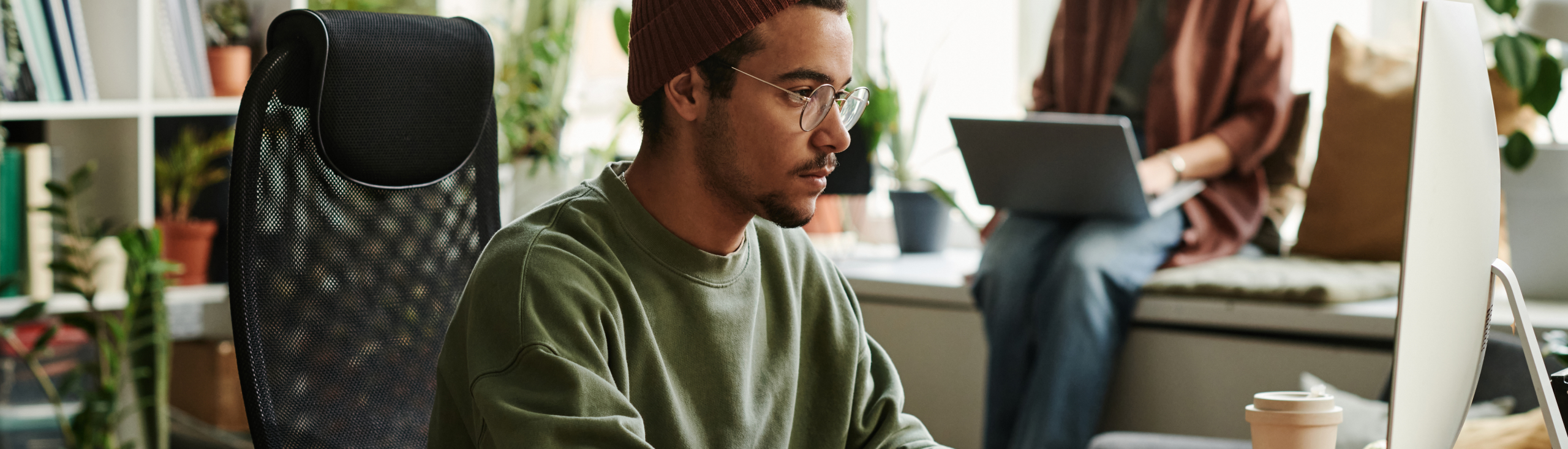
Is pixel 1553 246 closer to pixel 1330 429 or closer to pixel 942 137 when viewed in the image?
pixel 942 137

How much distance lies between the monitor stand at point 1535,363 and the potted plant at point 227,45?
7.22 feet

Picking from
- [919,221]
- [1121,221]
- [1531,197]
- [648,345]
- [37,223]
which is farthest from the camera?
[919,221]

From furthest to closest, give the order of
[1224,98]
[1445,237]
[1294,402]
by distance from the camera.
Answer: [1224,98] < [1294,402] < [1445,237]

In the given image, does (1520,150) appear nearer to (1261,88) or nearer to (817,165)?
(1261,88)

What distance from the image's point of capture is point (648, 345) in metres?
0.91

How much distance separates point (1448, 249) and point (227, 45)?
7.34 feet

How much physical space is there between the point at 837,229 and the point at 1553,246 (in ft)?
5.14

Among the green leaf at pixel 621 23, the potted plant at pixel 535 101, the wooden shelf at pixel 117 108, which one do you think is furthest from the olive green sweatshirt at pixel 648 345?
the potted plant at pixel 535 101

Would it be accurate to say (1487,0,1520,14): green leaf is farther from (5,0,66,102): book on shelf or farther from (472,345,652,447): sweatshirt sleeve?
(5,0,66,102): book on shelf

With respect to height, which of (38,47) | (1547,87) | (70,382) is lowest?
(70,382)

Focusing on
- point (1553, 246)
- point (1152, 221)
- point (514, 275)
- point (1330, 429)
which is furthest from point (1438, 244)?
point (1553, 246)

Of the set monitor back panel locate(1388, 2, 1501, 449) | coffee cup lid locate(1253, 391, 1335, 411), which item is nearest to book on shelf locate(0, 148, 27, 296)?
coffee cup lid locate(1253, 391, 1335, 411)

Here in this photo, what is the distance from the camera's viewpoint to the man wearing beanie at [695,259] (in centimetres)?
85

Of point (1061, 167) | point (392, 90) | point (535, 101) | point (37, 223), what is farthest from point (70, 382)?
point (1061, 167)
